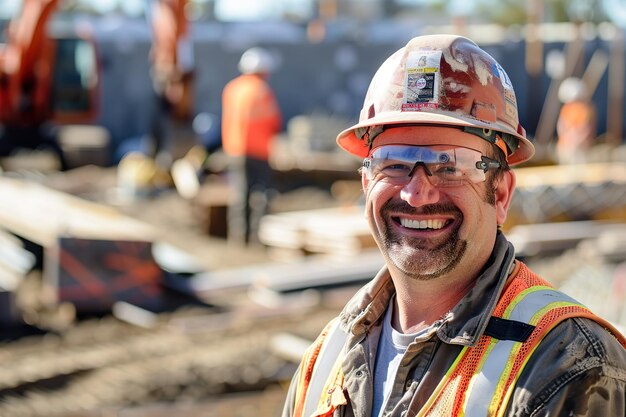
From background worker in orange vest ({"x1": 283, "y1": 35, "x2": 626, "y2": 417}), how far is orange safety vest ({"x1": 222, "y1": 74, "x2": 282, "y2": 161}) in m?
8.85

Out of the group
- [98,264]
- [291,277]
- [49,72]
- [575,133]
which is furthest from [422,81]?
[49,72]

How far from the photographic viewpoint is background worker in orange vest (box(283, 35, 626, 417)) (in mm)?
1934

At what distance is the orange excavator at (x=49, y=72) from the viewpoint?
16.2m

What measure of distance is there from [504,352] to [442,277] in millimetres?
284

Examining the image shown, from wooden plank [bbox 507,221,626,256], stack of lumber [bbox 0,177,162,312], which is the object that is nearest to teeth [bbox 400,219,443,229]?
stack of lumber [bbox 0,177,162,312]

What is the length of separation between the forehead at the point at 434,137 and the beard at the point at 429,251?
0.15 metres

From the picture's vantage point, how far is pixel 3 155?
1705cm

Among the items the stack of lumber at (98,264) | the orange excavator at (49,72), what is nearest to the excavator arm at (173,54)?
the orange excavator at (49,72)

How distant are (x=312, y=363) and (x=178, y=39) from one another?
48.6 feet

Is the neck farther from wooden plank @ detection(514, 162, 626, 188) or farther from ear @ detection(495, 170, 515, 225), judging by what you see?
wooden plank @ detection(514, 162, 626, 188)

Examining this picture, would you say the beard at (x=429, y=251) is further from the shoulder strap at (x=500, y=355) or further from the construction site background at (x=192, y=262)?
the construction site background at (x=192, y=262)

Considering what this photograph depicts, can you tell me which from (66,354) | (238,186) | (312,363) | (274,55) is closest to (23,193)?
(238,186)

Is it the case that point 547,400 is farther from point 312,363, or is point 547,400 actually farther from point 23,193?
point 23,193

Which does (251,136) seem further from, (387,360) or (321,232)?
(387,360)
